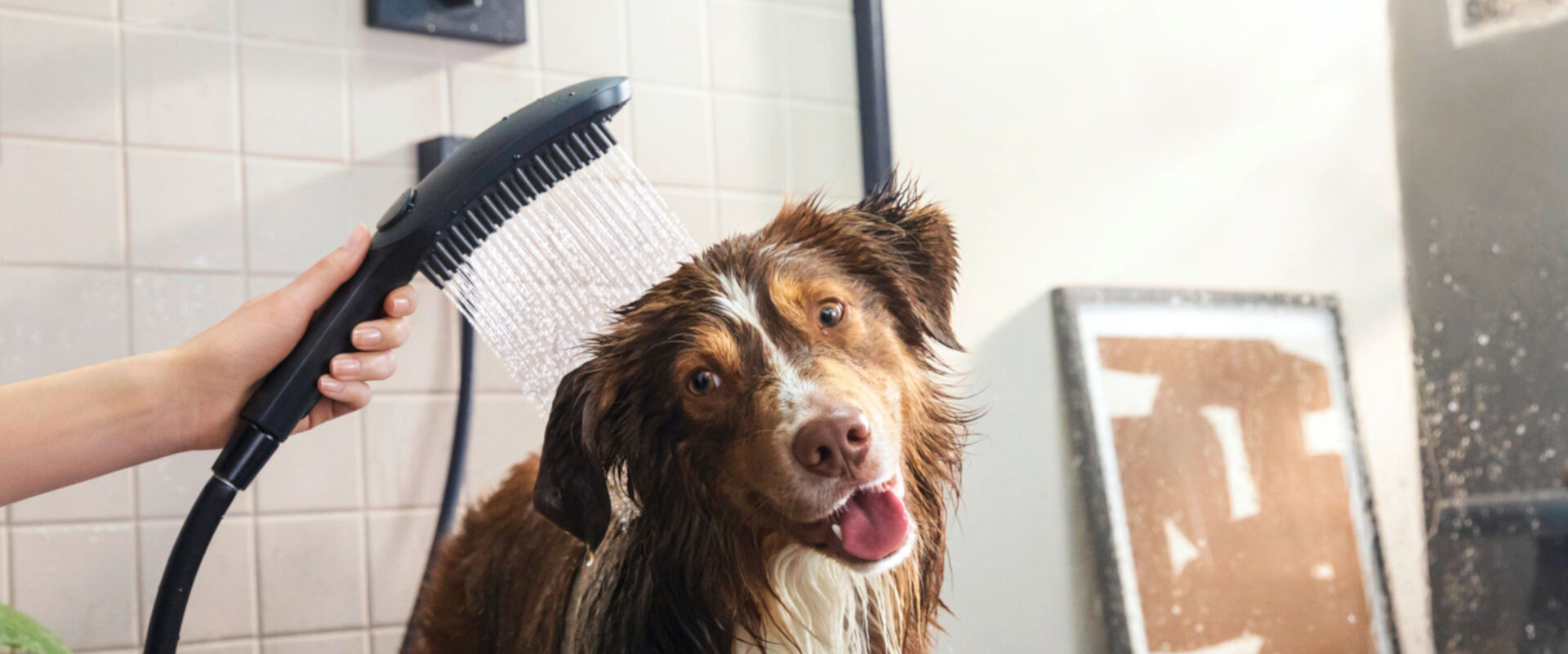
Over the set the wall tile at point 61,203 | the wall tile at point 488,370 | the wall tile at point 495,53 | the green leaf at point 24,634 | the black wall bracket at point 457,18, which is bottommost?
the green leaf at point 24,634

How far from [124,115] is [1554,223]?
5.72 ft

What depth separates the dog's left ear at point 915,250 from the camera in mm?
1050

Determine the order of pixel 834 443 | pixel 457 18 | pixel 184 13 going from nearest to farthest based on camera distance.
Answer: pixel 834 443 → pixel 184 13 → pixel 457 18

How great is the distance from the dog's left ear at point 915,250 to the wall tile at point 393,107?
488 millimetres

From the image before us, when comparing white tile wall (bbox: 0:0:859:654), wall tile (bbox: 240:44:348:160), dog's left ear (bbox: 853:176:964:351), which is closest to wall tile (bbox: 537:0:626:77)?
white tile wall (bbox: 0:0:859:654)

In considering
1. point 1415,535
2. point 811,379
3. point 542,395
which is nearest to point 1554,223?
point 1415,535

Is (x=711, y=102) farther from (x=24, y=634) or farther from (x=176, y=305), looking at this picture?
(x=24, y=634)

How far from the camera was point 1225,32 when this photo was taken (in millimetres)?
1716

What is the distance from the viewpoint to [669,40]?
1.42m

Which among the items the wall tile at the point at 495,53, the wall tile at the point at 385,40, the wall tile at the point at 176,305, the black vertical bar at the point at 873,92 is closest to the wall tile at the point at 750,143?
the black vertical bar at the point at 873,92

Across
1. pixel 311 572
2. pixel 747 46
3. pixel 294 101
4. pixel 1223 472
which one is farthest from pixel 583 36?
pixel 1223 472

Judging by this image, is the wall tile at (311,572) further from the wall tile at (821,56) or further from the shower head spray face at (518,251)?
the wall tile at (821,56)

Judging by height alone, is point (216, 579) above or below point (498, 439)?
below

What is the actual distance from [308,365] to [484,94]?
48 cm
